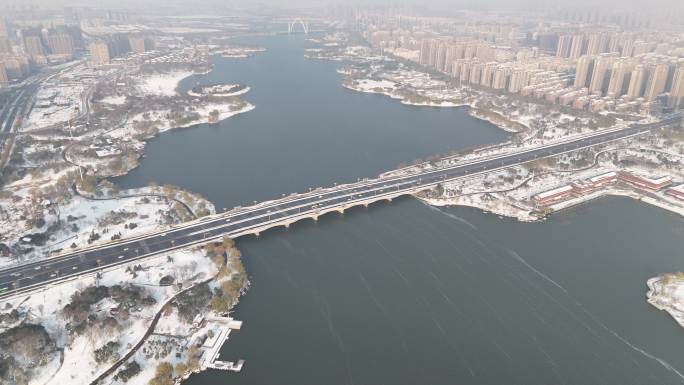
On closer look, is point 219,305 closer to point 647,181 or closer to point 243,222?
point 243,222

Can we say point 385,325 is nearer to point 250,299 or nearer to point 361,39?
point 250,299

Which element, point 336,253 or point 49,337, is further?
point 336,253

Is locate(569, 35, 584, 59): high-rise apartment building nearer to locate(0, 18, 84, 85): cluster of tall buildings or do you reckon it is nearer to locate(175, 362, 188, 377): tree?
locate(175, 362, 188, 377): tree

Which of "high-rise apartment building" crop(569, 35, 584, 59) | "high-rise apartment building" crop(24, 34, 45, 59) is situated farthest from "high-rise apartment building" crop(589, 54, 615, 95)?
"high-rise apartment building" crop(24, 34, 45, 59)

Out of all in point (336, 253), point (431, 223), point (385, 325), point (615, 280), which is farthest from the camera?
point (431, 223)

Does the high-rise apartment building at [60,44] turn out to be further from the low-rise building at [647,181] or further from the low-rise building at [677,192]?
the low-rise building at [677,192]

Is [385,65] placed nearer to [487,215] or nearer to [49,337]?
[487,215]

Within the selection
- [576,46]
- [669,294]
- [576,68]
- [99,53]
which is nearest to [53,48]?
[99,53]

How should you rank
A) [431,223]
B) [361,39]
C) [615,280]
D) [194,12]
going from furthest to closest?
[194,12] < [361,39] < [431,223] < [615,280]

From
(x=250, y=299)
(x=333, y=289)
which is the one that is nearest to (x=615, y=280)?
(x=333, y=289)

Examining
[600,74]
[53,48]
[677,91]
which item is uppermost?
[600,74]
